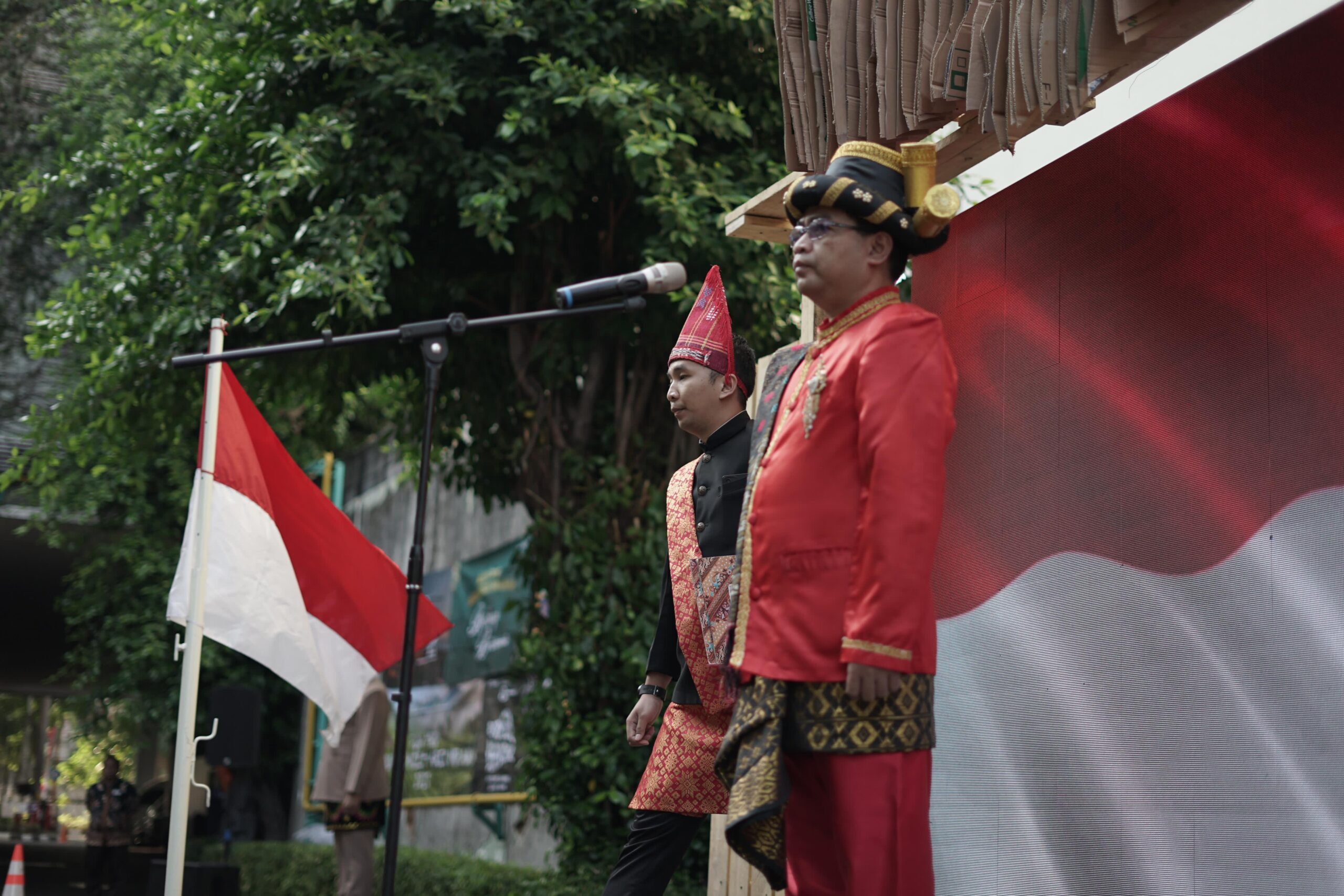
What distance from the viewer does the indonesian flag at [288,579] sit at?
5.14m

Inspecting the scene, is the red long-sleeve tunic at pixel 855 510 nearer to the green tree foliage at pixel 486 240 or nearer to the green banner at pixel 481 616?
the green tree foliage at pixel 486 240

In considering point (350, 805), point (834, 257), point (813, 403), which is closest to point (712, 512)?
point (813, 403)

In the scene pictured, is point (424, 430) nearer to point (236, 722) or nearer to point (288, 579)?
point (288, 579)

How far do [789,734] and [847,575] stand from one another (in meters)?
0.30

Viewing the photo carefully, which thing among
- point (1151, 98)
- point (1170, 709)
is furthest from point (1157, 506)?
point (1151, 98)

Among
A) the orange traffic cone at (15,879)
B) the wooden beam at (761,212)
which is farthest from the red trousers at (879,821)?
the orange traffic cone at (15,879)

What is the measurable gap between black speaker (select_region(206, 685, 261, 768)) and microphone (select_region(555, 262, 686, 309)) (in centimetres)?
731

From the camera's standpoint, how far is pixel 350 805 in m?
7.77

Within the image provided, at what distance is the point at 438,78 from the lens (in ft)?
23.3

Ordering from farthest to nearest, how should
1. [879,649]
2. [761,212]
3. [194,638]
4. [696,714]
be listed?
[194,638], [761,212], [696,714], [879,649]

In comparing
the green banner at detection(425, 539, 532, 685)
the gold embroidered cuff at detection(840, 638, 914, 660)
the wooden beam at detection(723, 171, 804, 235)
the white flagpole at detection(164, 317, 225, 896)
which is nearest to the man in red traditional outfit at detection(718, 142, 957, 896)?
the gold embroidered cuff at detection(840, 638, 914, 660)

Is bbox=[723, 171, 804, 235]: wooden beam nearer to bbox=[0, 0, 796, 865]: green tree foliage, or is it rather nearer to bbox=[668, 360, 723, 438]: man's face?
bbox=[668, 360, 723, 438]: man's face

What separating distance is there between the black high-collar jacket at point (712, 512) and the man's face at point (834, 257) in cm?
78

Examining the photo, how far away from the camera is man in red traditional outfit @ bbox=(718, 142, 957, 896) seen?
240 centimetres
